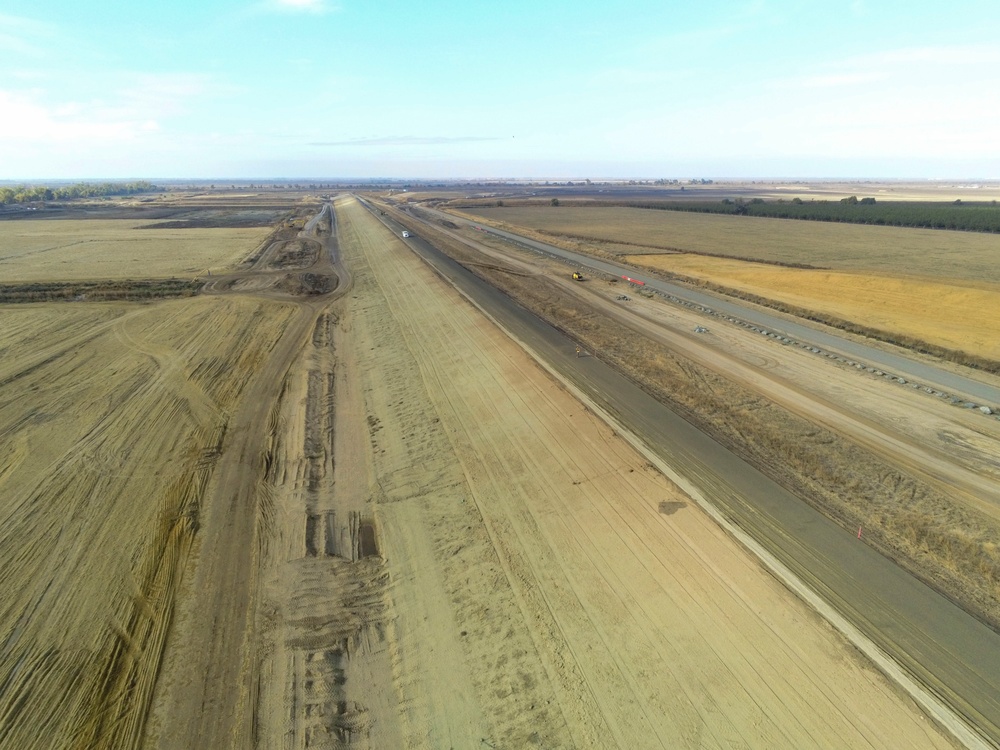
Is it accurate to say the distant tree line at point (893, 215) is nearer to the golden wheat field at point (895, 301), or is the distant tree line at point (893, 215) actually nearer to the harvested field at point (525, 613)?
the golden wheat field at point (895, 301)

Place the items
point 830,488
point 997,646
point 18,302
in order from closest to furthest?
point 997,646, point 830,488, point 18,302

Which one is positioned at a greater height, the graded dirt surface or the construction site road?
the construction site road

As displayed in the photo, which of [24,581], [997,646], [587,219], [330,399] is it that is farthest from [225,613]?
[587,219]

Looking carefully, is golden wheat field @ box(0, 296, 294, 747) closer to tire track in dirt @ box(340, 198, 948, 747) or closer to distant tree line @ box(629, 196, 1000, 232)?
tire track in dirt @ box(340, 198, 948, 747)

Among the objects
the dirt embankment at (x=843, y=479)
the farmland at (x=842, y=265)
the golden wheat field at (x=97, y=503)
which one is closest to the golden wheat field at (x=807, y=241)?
the farmland at (x=842, y=265)

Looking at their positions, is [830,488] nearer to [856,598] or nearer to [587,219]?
[856,598]

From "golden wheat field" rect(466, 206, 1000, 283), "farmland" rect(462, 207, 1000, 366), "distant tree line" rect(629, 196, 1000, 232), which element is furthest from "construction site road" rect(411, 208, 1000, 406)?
"distant tree line" rect(629, 196, 1000, 232)

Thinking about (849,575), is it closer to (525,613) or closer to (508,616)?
(525,613)
